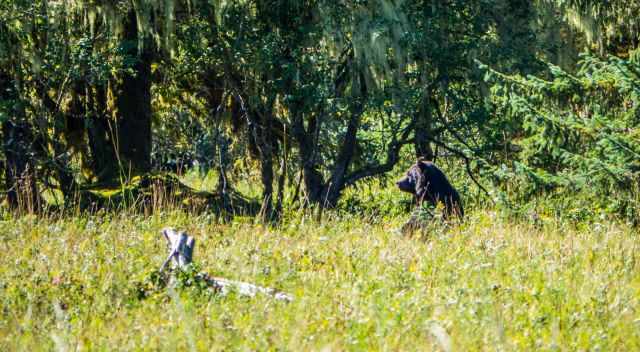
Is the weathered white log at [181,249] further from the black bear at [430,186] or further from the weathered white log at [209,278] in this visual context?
the black bear at [430,186]

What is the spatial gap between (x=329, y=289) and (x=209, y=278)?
30.4 inches

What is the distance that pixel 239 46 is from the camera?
1148 centimetres

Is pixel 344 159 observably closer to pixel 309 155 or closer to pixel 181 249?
pixel 309 155

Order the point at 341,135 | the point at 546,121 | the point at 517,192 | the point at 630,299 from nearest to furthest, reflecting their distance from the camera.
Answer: the point at 630,299 < the point at 546,121 < the point at 517,192 < the point at 341,135

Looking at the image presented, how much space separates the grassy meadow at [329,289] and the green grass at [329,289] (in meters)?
0.01

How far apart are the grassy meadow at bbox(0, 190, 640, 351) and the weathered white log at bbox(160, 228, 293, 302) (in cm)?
9

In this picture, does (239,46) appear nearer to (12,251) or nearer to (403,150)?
(403,150)

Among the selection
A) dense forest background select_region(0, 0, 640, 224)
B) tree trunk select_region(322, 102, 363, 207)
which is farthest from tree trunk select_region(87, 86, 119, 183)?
tree trunk select_region(322, 102, 363, 207)

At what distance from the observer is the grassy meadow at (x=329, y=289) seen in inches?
177

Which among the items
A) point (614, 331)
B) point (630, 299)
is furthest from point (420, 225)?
point (614, 331)

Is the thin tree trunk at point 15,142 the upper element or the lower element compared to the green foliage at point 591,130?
lower

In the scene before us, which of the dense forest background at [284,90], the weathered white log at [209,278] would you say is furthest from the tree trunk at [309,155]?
the weathered white log at [209,278]

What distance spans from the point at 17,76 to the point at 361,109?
4.47 m

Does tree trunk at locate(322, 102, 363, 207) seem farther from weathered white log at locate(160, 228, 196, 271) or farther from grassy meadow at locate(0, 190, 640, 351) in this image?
weathered white log at locate(160, 228, 196, 271)
